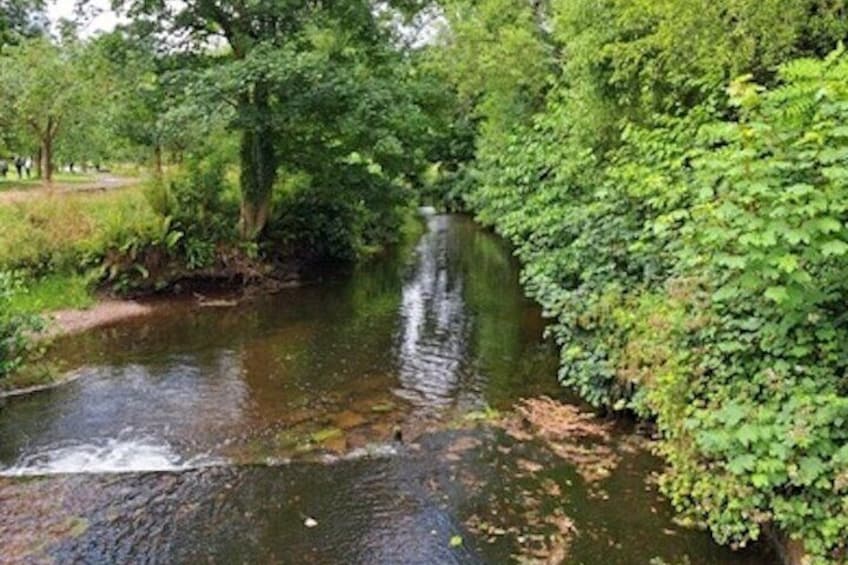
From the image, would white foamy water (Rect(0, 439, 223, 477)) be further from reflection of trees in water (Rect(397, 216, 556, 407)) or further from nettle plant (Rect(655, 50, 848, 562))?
nettle plant (Rect(655, 50, 848, 562))

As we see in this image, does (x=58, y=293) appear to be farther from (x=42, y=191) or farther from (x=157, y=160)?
(x=42, y=191)

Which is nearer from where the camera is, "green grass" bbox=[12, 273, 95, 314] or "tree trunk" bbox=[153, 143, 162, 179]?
"green grass" bbox=[12, 273, 95, 314]

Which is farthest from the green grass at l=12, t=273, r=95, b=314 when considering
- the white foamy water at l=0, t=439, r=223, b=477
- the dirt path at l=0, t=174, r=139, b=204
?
the white foamy water at l=0, t=439, r=223, b=477

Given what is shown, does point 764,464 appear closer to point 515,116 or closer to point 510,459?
point 510,459

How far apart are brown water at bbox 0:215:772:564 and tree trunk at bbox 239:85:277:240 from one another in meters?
5.19


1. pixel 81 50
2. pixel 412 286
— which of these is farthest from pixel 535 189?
pixel 81 50

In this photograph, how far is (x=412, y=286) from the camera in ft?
58.2

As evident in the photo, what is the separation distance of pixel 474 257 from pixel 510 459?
1593cm

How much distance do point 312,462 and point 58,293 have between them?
9.01 meters

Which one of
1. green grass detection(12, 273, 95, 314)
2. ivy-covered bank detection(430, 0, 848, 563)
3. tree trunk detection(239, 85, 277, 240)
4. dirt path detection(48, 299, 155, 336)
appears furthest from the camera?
tree trunk detection(239, 85, 277, 240)

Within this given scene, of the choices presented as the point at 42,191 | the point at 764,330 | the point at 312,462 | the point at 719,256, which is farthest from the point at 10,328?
the point at 42,191

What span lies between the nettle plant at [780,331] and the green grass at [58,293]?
12.0m

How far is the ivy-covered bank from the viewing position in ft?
15.3

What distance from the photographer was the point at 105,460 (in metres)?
7.30
